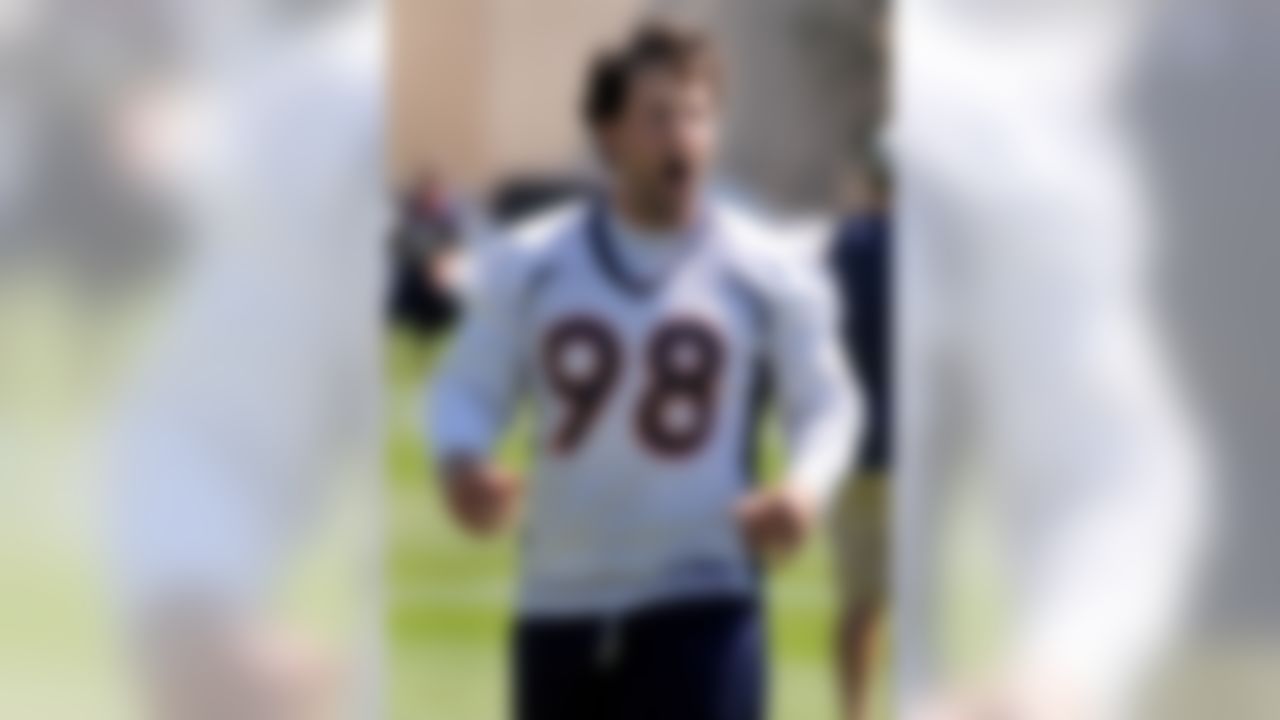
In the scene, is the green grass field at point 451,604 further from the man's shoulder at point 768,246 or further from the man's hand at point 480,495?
the man's shoulder at point 768,246

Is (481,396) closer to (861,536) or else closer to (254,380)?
(254,380)

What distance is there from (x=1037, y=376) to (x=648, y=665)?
51 centimetres

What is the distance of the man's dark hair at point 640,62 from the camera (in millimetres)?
2529

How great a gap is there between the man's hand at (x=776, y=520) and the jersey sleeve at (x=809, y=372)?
0.02m

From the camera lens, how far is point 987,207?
2617 mm

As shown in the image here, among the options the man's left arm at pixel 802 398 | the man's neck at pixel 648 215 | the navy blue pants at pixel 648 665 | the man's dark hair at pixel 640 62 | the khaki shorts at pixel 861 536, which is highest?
the man's dark hair at pixel 640 62

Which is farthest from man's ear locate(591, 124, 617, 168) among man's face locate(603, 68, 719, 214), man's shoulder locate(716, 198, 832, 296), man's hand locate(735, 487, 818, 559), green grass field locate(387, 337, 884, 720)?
man's hand locate(735, 487, 818, 559)

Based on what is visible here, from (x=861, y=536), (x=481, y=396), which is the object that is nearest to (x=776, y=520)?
(x=861, y=536)

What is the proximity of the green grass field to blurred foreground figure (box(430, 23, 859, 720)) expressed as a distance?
22 millimetres

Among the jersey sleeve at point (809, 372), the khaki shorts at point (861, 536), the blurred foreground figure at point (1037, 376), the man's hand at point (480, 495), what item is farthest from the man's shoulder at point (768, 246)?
the man's hand at point (480, 495)

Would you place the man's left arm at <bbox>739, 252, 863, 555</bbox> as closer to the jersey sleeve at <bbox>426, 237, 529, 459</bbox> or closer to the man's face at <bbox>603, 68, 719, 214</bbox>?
the man's face at <bbox>603, 68, 719, 214</bbox>

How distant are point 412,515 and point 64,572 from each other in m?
0.35

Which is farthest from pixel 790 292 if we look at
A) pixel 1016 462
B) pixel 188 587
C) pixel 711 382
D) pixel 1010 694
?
pixel 188 587

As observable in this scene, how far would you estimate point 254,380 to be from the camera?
8.31 feet
